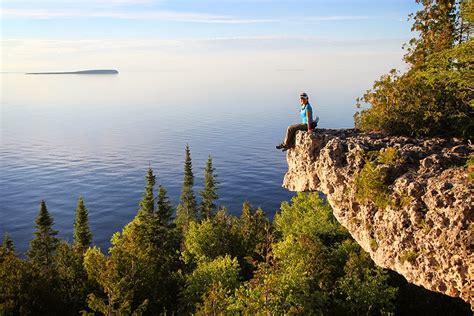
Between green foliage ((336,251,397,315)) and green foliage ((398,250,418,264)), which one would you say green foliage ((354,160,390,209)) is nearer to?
green foliage ((398,250,418,264))

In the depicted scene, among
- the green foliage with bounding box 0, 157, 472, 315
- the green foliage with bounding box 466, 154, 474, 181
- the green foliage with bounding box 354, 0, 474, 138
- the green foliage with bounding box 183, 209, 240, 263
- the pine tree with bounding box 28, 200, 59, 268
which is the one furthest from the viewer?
the pine tree with bounding box 28, 200, 59, 268

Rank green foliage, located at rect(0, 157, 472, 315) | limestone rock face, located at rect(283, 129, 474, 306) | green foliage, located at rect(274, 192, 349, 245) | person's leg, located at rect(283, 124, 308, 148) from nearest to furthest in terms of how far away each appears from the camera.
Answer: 1. limestone rock face, located at rect(283, 129, 474, 306)
2. person's leg, located at rect(283, 124, 308, 148)
3. green foliage, located at rect(0, 157, 472, 315)
4. green foliage, located at rect(274, 192, 349, 245)

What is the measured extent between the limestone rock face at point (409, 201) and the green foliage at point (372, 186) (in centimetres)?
16

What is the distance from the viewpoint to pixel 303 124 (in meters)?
24.2

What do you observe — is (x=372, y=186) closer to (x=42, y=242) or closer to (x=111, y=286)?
(x=111, y=286)

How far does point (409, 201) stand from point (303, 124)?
8.96 meters

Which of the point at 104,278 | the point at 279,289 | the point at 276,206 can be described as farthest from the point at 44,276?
the point at 276,206

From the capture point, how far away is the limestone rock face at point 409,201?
15078mm

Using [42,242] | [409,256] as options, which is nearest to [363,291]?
[409,256]

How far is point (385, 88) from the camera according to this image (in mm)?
24062

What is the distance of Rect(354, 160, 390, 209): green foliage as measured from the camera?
18109 mm

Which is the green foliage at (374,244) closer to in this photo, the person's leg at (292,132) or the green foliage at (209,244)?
the person's leg at (292,132)

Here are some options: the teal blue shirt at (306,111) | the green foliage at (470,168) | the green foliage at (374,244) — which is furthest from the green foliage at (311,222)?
the green foliage at (470,168)

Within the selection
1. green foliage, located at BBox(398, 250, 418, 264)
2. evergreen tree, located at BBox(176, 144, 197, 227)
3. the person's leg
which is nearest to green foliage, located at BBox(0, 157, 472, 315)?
the person's leg
